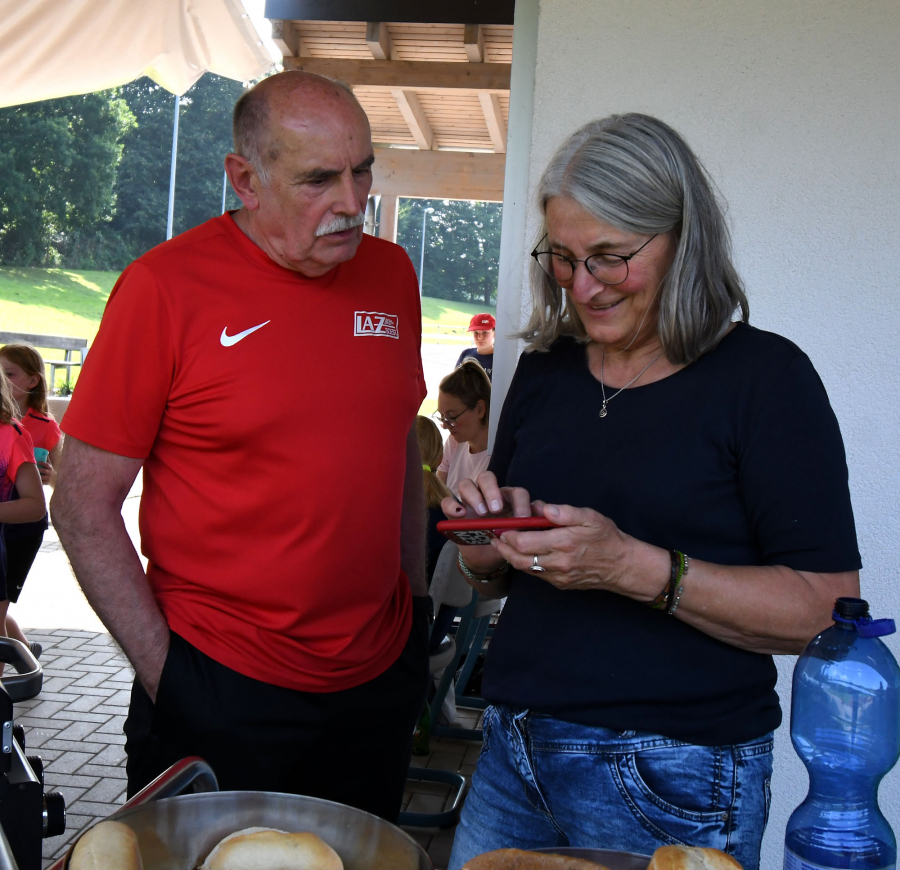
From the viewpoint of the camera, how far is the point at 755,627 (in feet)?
3.77

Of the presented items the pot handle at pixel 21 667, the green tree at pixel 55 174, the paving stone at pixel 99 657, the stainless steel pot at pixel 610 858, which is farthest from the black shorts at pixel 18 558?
the green tree at pixel 55 174

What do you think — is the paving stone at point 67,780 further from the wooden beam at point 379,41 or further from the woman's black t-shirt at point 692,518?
the wooden beam at point 379,41

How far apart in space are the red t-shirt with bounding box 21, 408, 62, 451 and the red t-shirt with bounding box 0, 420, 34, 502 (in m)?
0.73

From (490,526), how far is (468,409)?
3520 millimetres

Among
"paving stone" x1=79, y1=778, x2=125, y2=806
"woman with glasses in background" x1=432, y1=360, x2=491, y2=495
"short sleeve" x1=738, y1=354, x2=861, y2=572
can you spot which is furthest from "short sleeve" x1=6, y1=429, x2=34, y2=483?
"short sleeve" x1=738, y1=354, x2=861, y2=572

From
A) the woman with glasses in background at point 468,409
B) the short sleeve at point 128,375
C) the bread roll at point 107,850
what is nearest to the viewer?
the bread roll at point 107,850

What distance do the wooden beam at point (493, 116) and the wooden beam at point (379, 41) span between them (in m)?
0.64

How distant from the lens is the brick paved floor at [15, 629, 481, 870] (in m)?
3.40

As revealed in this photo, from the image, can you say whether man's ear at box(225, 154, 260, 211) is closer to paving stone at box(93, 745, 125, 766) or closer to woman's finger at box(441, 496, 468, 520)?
woman's finger at box(441, 496, 468, 520)

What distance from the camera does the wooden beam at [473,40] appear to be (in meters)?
4.94

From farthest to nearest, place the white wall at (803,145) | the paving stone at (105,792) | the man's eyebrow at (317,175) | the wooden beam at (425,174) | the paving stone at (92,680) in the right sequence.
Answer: the wooden beam at (425,174), the paving stone at (92,680), the paving stone at (105,792), the white wall at (803,145), the man's eyebrow at (317,175)

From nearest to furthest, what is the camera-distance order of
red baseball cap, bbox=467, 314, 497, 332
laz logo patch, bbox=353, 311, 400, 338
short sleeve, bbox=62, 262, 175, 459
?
1. short sleeve, bbox=62, 262, 175, 459
2. laz logo patch, bbox=353, 311, 400, 338
3. red baseball cap, bbox=467, 314, 497, 332

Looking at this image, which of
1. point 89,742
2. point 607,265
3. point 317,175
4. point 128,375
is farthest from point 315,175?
point 89,742

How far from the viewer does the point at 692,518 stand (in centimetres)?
121
